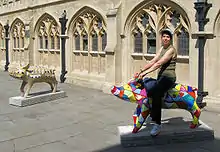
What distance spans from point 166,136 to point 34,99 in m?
4.97

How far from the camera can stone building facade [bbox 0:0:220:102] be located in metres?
8.38

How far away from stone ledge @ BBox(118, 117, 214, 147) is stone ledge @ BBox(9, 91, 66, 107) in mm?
4135

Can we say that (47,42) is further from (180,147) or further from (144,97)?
(180,147)

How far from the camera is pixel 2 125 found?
661cm

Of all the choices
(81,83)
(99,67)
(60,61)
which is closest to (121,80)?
(99,67)

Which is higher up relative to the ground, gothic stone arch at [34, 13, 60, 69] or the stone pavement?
gothic stone arch at [34, 13, 60, 69]

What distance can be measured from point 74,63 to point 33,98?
4980 mm

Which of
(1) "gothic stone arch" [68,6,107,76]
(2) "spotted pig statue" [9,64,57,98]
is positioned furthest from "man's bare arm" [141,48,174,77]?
(1) "gothic stone arch" [68,6,107,76]

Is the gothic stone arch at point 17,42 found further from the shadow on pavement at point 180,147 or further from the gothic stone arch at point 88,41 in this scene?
the shadow on pavement at point 180,147

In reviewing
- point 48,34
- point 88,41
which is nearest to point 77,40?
point 88,41

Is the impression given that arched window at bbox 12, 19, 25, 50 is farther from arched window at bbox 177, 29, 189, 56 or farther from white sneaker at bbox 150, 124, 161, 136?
white sneaker at bbox 150, 124, 161, 136

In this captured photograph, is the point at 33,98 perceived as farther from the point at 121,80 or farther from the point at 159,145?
the point at 159,145

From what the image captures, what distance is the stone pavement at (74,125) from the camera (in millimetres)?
5105

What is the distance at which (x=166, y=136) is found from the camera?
5.22 m
